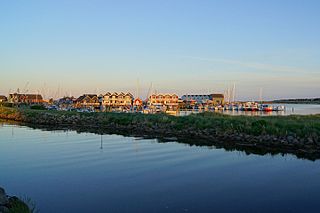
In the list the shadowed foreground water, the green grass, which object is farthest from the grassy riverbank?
the shadowed foreground water

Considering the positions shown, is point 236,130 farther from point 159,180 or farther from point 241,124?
point 159,180

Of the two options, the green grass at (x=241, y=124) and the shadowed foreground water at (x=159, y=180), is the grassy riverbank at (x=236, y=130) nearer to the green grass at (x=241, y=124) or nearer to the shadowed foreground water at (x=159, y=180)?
the green grass at (x=241, y=124)

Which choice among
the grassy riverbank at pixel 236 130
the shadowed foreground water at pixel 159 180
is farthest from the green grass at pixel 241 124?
the shadowed foreground water at pixel 159 180

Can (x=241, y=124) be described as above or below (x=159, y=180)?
above

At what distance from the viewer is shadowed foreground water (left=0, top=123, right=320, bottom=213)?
30.1 feet

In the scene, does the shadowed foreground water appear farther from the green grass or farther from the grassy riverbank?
the green grass

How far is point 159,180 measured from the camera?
467 inches

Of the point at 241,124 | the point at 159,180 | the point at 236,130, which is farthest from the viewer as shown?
the point at 241,124

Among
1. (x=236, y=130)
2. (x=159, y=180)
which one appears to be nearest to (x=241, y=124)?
(x=236, y=130)

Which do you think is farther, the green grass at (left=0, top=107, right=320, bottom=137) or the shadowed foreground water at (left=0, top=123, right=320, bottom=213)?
the green grass at (left=0, top=107, right=320, bottom=137)

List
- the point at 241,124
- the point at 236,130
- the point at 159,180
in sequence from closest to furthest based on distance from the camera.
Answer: the point at 159,180 < the point at 236,130 < the point at 241,124

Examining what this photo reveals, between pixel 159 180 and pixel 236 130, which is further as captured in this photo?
pixel 236 130

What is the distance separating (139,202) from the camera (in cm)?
934

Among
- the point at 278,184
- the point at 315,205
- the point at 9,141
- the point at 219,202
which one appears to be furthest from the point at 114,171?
the point at 9,141
